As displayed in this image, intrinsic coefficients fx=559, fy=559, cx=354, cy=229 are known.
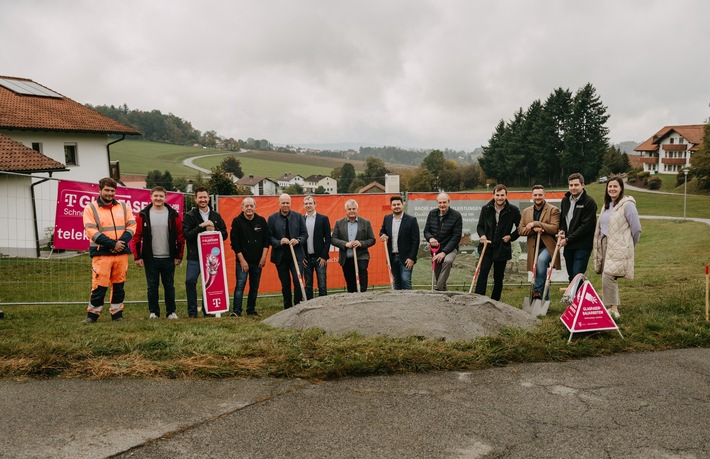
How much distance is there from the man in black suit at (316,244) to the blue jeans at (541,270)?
11.3 ft

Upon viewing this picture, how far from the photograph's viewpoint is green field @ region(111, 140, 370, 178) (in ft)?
331

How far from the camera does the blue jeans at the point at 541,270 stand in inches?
348

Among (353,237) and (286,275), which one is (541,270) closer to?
(353,237)

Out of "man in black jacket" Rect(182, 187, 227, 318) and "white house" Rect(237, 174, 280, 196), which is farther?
"white house" Rect(237, 174, 280, 196)

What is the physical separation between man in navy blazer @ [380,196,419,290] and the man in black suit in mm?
1011

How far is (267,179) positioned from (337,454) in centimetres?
10922

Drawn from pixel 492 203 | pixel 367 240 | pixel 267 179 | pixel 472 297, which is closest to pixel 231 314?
pixel 367 240

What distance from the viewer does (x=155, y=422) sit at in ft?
14.0

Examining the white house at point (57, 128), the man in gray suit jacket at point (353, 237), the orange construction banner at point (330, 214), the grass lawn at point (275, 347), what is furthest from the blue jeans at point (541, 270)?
the white house at point (57, 128)

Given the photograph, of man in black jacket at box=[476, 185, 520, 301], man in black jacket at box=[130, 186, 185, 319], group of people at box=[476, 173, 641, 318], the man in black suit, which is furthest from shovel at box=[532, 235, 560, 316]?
man in black jacket at box=[130, 186, 185, 319]

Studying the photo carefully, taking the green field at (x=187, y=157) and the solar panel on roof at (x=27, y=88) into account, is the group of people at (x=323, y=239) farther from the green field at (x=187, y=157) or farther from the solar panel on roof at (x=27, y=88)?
the green field at (x=187, y=157)

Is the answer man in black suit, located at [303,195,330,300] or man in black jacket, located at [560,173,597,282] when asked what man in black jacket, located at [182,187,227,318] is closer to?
man in black suit, located at [303,195,330,300]

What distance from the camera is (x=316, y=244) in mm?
9500

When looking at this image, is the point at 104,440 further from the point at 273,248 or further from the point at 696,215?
the point at 696,215
